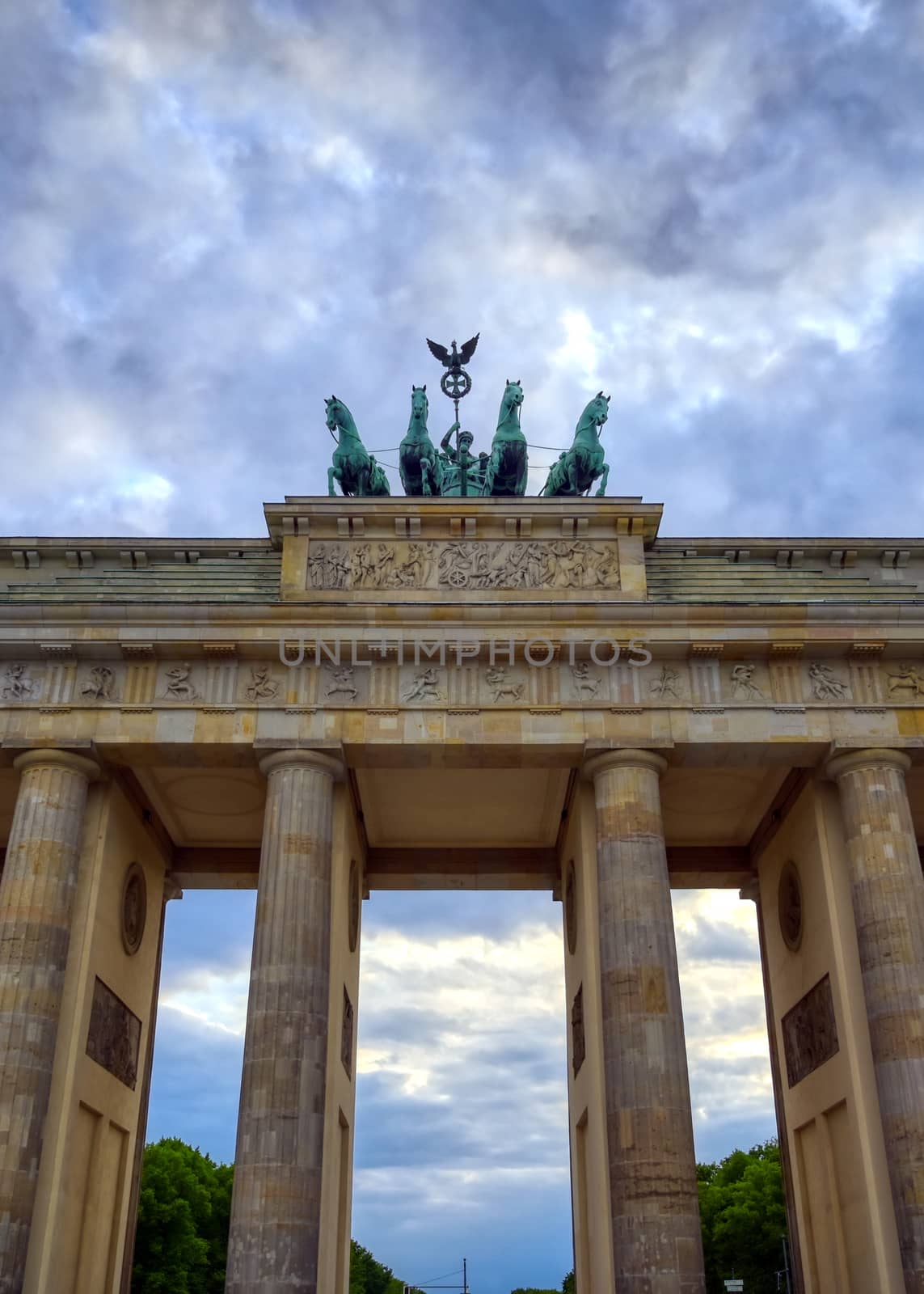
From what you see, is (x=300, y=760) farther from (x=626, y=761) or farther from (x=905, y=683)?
(x=905, y=683)

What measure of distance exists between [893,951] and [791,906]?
18.4 feet

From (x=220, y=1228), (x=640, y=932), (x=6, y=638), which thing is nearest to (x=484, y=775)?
(x=640, y=932)

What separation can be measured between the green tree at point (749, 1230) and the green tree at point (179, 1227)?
2594cm

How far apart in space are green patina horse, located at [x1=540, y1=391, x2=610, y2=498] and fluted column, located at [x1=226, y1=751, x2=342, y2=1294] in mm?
9617

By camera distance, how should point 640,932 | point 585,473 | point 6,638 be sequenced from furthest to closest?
point 585,473
point 6,638
point 640,932

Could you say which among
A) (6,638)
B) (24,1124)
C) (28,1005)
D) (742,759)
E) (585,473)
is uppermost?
(585,473)

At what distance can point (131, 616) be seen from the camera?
80.5 ft

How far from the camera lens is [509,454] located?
29750 millimetres

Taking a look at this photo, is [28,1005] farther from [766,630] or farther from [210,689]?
[766,630]

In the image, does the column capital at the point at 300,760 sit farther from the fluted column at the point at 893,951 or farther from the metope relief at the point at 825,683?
the fluted column at the point at 893,951

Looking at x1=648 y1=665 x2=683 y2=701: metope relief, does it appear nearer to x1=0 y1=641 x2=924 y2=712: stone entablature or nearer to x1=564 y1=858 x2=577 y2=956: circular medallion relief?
x1=0 y1=641 x2=924 y2=712: stone entablature

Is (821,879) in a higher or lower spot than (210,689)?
lower

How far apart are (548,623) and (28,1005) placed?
40.9 feet

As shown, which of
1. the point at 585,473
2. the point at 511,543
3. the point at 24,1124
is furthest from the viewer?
the point at 585,473
